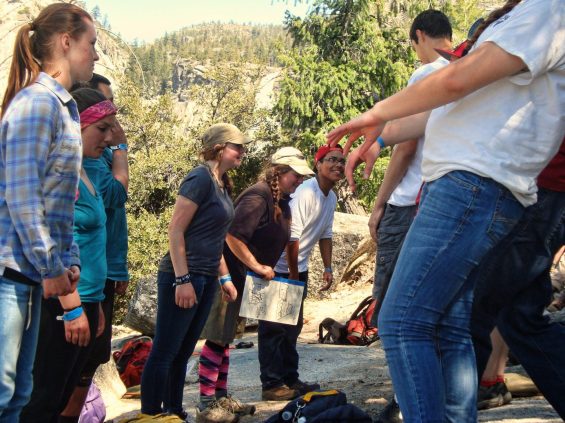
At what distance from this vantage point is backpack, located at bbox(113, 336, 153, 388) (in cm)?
672

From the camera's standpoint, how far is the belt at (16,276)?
8.21 ft

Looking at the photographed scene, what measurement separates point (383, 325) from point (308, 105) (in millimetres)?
20926

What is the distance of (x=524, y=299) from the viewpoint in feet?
9.86

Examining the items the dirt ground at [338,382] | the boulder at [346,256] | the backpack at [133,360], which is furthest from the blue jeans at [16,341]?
the boulder at [346,256]

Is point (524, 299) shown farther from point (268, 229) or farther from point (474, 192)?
point (268, 229)

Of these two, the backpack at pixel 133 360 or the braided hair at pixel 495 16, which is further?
the backpack at pixel 133 360

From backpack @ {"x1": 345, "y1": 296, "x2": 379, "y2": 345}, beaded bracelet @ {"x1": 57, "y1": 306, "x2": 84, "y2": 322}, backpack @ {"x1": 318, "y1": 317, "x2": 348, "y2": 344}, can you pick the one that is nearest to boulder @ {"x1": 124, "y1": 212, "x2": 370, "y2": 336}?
backpack @ {"x1": 318, "y1": 317, "x2": 348, "y2": 344}

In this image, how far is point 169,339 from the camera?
4.25 meters

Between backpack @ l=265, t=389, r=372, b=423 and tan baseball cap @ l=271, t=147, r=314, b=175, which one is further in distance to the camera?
tan baseball cap @ l=271, t=147, r=314, b=175

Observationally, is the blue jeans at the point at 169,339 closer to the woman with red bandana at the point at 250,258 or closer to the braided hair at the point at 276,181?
the woman with red bandana at the point at 250,258

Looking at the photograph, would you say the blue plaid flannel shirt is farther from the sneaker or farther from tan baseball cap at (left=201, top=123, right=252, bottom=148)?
the sneaker

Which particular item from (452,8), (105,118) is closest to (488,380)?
(105,118)

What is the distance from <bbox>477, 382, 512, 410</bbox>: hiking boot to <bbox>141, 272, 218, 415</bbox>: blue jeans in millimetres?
1617

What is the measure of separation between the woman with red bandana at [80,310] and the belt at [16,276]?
0.30 meters
